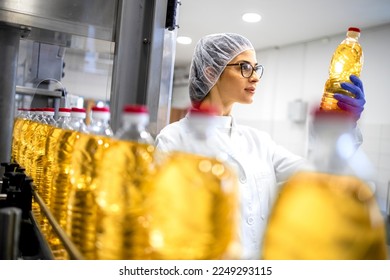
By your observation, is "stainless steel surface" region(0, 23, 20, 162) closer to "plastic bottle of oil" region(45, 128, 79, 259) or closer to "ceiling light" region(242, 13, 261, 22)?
"plastic bottle of oil" region(45, 128, 79, 259)

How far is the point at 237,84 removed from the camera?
146cm

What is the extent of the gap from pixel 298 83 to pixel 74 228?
4802 millimetres

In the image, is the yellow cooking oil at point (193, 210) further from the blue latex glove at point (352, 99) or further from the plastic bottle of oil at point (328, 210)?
the blue latex glove at point (352, 99)

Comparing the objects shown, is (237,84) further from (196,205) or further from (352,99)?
(196,205)

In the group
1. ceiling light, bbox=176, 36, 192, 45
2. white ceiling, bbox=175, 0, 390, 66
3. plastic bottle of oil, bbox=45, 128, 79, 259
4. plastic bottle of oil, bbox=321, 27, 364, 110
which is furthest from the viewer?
ceiling light, bbox=176, 36, 192, 45

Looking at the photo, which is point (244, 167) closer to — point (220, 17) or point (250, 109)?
point (220, 17)

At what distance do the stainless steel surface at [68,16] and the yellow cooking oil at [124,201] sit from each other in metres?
0.79

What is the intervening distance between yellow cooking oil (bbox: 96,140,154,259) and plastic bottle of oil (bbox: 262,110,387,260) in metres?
0.18

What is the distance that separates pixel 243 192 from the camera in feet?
4.15

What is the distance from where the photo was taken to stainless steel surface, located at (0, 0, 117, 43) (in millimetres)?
1215

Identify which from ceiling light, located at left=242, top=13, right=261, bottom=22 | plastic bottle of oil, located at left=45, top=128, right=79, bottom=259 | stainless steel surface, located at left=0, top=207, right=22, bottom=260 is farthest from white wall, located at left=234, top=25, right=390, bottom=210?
stainless steel surface, located at left=0, top=207, right=22, bottom=260

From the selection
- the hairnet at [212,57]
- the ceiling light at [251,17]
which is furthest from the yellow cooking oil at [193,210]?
the ceiling light at [251,17]

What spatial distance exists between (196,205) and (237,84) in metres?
1.04
